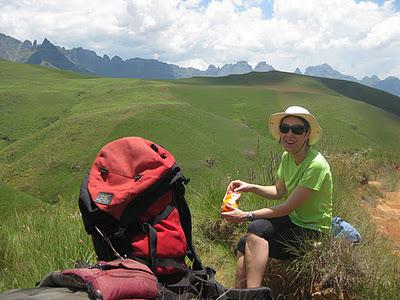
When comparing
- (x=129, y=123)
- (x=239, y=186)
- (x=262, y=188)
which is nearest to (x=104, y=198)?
(x=239, y=186)

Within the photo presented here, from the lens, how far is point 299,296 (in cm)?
369

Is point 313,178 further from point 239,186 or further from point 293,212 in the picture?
point 239,186

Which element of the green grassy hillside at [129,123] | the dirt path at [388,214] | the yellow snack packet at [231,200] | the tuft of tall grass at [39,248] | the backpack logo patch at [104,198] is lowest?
the green grassy hillside at [129,123]

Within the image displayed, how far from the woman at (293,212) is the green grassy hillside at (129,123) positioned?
1159 inches

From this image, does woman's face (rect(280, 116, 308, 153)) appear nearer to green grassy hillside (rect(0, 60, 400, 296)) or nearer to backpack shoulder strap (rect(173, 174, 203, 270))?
backpack shoulder strap (rect(173, 174, 203, 270))

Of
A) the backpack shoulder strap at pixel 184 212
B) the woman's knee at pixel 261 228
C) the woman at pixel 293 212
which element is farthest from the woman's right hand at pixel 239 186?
the backpack shoulder strap at pixel 184 212

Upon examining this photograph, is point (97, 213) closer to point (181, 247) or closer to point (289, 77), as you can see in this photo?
point (181, 247)

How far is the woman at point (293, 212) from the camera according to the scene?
11.7 feet

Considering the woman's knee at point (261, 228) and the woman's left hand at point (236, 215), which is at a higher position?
the woman's left hand at point (236, 215)

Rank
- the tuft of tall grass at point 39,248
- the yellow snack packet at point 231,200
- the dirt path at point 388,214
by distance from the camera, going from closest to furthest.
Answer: the tuft of tall grass at point 39,248, the yellow snack packet at point 231,200, the dirt path at point 388,214

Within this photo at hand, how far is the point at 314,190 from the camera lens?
359 centimetres

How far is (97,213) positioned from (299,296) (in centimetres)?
176

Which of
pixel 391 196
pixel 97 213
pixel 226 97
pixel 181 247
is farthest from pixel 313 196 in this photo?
pixel 226 97

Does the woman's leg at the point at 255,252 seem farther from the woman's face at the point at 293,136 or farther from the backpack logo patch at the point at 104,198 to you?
the backpack logo patch at the point at 104,198
